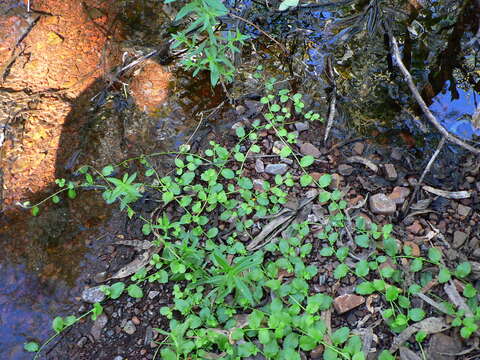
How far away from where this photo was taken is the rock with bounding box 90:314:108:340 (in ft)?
7.60

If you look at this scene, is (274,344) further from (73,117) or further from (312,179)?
(73,117)

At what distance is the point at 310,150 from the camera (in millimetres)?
2809

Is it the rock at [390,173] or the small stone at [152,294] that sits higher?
the rock at [390,173]

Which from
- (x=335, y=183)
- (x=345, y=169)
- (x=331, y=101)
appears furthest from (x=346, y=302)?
(x=331, y=101)

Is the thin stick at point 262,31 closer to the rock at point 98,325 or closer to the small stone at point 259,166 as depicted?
the small stone at point 259,166

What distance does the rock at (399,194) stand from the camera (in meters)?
2.60

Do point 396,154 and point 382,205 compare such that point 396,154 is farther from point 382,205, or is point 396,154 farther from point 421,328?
point 421,328

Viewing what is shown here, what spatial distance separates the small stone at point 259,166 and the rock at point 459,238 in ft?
3.95

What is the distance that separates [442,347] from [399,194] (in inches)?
35.2

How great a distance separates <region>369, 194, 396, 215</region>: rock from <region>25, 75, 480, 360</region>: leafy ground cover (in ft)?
0.19

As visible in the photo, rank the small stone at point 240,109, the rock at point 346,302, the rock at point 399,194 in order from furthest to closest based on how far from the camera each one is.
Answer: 1. the small stone at point 240,109
2. the rock at point 399,194
3. the rock at point 346,302

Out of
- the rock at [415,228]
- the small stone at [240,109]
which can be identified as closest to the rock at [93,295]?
the small stone at [240,109]

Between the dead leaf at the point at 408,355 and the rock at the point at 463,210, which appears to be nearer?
the dead leaf at the point at 408,355

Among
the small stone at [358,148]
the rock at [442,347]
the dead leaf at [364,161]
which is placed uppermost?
Result: the small stone at [358,148]
